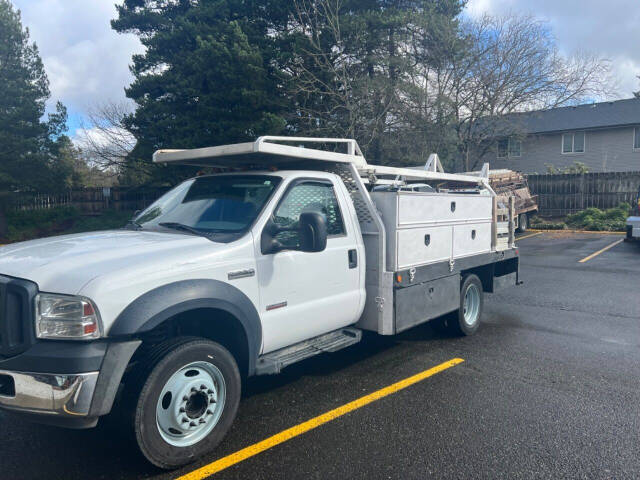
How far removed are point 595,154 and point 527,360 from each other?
99.0 ft

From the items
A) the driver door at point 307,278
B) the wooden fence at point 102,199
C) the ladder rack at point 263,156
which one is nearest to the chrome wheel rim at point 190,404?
the driver door at point 307,278

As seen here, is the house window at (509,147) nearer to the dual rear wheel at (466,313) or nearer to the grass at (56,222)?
the grass at (56,222)

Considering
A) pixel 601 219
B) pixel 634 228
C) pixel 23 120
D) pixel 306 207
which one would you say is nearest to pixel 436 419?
pixel 306 207

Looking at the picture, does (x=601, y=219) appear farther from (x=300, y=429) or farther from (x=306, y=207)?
(x=300, y=429)

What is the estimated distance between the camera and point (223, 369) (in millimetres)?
3533

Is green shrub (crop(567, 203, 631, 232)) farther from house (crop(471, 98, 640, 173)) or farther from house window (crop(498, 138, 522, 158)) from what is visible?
house (crop(471, 98, 640, 173))

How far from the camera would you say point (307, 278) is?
4.26 meters

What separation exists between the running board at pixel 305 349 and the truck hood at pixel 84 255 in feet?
3.30

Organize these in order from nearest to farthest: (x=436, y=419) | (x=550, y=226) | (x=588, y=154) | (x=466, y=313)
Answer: (x=436, y=419)
(x=466, y=313)
(x=550, y=226)
(x=588, y=154)

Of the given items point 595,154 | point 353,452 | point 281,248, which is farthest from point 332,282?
point 595,154

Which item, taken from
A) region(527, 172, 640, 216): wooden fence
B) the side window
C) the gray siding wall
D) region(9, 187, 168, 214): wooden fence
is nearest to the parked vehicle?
region(527, 172, 640, 216): wooden fence

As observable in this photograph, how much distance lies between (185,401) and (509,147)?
30.1m

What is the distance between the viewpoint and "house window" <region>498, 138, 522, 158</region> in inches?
1068

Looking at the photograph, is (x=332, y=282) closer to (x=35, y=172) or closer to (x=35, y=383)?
(x=35, y=383)
